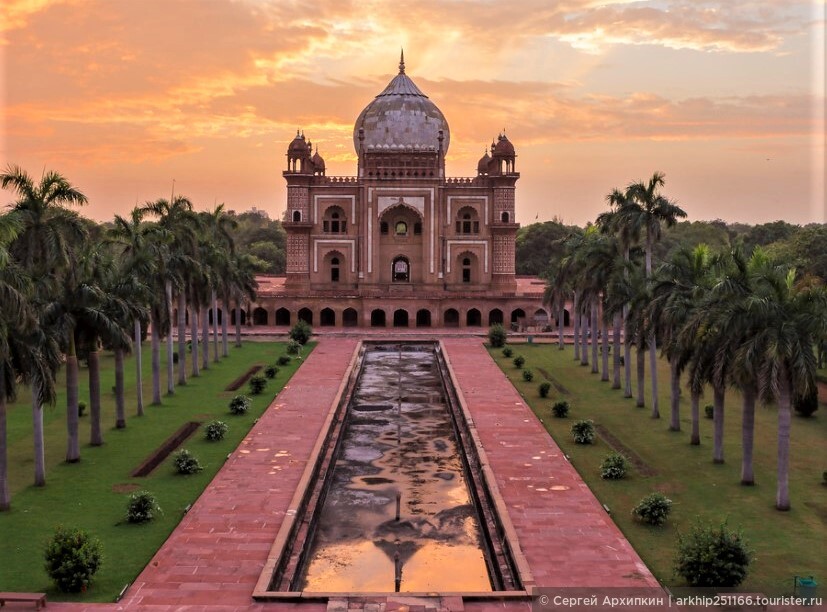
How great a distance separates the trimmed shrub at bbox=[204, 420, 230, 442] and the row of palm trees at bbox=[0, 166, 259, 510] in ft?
10.9

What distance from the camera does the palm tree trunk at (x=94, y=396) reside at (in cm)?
2662

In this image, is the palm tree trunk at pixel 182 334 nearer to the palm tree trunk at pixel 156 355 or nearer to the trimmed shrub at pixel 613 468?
the palm tree trunk at pixel 156 355

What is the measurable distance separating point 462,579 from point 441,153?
57553 mm

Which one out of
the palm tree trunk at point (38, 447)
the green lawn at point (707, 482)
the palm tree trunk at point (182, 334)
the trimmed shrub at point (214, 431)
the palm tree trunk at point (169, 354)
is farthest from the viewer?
the palm tree trunk at point (182, 334)

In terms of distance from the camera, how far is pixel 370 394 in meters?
40.2

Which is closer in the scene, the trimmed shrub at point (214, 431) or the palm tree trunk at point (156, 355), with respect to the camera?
the trimmed shrub at point (214, 431)

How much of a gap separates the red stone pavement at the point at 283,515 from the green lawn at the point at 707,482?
654mm

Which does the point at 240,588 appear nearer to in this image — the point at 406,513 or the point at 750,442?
the point at 406,513

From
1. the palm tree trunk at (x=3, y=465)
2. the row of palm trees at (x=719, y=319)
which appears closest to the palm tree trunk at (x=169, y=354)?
the palm tree trunk at (x=3, y=465)

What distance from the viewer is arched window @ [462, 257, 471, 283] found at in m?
70.4

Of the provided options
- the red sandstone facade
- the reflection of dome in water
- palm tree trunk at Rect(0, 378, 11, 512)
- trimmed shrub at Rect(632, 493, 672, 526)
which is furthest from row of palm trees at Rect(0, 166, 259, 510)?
the reflection of dome in water

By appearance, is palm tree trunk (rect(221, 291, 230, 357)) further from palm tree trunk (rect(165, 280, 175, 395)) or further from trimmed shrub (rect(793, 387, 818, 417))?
trimmed shrub (rect(793, 387, 818, 417))

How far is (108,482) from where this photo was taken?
23.6m

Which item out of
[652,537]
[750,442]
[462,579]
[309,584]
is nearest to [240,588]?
[309,584]
